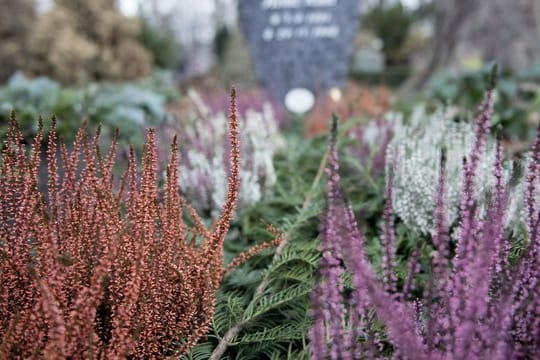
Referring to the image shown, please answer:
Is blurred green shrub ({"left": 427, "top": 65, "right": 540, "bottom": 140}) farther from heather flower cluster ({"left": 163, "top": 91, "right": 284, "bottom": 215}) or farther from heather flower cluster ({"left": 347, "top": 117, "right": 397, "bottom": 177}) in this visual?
heather flower cluster ({"left": 163, "top": 91, "right": 284, "bottom": 215})

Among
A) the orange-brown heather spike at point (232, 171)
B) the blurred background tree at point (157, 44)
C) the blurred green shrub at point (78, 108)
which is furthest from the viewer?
the blurred background tree at point (157, 44)

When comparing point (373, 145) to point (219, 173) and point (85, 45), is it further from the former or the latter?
point (85, 45)

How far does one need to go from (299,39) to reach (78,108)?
2501 mm

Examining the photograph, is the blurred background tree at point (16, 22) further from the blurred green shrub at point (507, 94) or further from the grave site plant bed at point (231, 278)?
the grave site plant bed at point (231, 278)

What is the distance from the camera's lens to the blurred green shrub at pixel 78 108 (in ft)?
10.2

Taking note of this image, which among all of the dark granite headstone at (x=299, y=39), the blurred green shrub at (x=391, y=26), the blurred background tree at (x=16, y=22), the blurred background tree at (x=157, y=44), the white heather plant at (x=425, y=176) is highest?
the blurred green shrub at (x=391, y=26)

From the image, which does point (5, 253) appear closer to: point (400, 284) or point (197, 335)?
point (197, 335)

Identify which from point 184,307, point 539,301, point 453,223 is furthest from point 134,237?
point 453,223

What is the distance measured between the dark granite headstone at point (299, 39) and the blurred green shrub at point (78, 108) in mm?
1536

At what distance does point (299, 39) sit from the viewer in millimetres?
5105

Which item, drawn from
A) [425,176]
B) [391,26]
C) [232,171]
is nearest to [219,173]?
[425,176]

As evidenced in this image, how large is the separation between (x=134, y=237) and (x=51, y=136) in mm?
286

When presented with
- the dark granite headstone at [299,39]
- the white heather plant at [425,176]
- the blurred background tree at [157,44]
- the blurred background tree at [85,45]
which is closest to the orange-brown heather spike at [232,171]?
the white heather plant at [425,176]

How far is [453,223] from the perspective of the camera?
→ 1694mm
